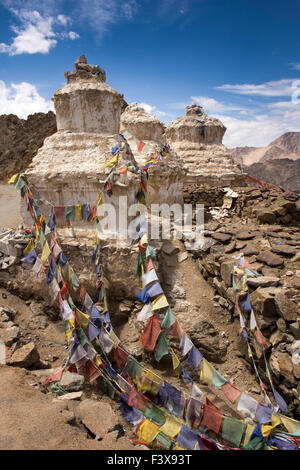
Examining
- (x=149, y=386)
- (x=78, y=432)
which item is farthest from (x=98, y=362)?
(x=78, y=432)

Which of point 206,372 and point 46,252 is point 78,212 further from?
point 206,372

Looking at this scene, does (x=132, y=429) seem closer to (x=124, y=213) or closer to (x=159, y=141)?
(x=124, y=213)

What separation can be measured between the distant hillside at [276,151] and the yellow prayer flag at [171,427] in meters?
67.8

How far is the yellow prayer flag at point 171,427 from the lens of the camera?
4016mm

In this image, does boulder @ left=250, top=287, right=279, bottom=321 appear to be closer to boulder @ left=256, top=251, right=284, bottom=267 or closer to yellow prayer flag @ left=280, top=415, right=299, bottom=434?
boulder @ left=256, top=251, right=284, bottom=267

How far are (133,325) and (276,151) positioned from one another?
243 feet

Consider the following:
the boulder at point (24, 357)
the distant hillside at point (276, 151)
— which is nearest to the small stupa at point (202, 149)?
the boulder at point (24, 357)

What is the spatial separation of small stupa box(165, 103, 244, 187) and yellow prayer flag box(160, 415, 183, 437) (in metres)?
11.4

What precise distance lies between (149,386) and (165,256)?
327 centimetres

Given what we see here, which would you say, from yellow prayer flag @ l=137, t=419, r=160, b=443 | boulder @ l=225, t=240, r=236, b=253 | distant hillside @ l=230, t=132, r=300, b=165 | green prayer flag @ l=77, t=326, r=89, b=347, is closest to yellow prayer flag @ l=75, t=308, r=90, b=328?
green prayer flag @ l=77, t=326, r=89, b=347

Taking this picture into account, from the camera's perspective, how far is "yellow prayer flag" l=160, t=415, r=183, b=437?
4016 millimetres

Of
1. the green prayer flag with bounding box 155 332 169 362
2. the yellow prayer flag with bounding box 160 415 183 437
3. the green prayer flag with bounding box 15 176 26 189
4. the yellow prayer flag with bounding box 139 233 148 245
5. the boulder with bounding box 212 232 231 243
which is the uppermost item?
the green prayer flag with bounding box 15 176 26 189
